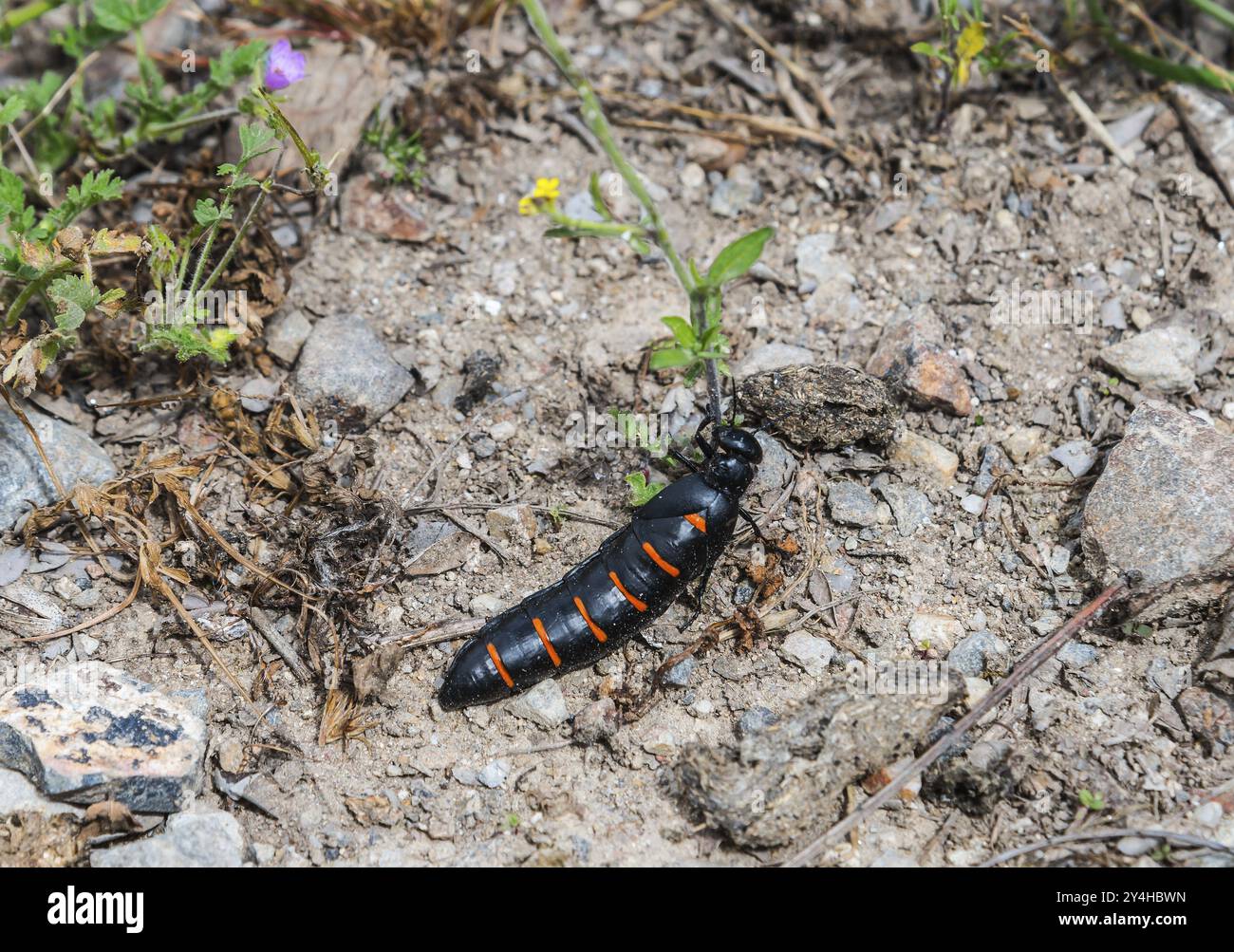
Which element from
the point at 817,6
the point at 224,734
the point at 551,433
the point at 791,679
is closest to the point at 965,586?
the point at 791,679

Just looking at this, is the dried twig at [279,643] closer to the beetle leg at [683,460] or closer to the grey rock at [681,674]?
the grey rock at [681,674]

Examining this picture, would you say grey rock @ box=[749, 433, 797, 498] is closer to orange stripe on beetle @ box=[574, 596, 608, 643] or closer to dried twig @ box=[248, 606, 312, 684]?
orange stripe on beetle @ box=[574, 596, 608, 643]

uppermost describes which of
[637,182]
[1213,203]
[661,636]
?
[637,182]

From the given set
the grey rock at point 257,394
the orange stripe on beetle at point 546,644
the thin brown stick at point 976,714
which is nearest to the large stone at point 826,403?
the thin brown stick at point 976,714

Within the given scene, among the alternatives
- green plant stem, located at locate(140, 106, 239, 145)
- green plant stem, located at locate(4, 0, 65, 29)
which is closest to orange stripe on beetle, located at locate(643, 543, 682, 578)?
green plant stem, located at locate(140, 106, 239, 145)

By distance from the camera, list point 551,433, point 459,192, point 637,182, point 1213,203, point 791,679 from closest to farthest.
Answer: point 637,182 → point 791,679 → point 551,433 → point 1213,203 → point 459,192

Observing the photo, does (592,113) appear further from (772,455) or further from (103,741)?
(103,741)
